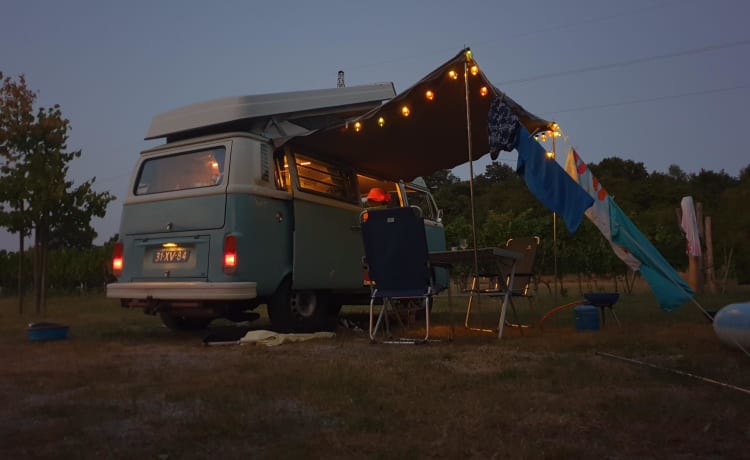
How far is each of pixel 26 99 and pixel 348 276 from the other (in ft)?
26.9

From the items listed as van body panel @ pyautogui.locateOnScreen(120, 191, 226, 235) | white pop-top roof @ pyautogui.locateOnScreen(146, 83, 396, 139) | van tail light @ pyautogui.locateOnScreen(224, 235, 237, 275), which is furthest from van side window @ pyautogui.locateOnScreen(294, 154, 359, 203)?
van tail light @ pyautogui.locateOnScreen(224, 235, 237, 275)

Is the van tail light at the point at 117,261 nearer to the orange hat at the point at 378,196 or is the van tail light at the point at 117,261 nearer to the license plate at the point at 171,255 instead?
the license plate at the point at 171,255

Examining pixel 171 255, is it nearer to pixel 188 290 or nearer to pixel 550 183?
pixel 188 290

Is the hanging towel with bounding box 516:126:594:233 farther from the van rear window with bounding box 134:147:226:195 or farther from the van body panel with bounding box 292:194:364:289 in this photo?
the van rear window with bounding box 134:147:226:195

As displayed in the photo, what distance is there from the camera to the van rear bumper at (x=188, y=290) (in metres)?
5.78

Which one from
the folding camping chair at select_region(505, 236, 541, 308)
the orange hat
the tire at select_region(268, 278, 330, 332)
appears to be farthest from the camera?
the orange hat

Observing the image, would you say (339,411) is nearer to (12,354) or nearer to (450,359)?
(450,359)

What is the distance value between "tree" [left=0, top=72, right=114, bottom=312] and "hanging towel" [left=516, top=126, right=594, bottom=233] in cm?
887

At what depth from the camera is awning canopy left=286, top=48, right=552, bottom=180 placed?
6484mm

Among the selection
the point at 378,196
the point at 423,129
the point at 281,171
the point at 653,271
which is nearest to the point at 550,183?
the point at 653,271

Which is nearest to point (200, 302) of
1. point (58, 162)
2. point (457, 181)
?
point (58, 162)

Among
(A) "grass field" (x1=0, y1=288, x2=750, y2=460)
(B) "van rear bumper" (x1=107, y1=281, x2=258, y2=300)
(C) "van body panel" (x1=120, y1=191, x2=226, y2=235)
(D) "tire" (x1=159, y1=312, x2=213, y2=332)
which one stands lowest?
(A) "grass field" (x1=0, y1=288, x2=750, y2=460)

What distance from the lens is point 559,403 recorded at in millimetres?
3057

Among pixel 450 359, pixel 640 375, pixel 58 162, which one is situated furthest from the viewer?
pixel 58 162
